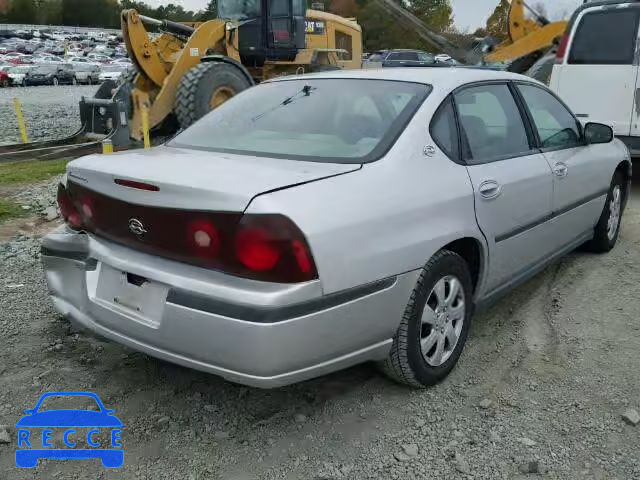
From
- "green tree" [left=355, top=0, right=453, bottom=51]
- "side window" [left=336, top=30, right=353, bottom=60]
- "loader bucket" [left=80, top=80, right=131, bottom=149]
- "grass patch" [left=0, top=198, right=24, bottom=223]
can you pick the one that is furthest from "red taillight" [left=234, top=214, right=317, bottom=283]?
"green tree" [left=355, top=0, right=453, bottom=51]

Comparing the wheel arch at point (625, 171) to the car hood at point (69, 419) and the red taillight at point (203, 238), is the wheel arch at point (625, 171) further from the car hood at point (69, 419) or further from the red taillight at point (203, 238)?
the car hood at point (69, 419)

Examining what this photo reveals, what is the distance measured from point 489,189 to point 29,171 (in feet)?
23.9

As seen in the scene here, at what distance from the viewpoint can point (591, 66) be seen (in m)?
7.49

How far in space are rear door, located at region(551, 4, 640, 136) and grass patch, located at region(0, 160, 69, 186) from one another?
662cm

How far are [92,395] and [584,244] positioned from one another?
4.00 m

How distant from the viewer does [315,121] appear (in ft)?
11.1

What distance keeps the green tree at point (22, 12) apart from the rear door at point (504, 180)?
112 meters

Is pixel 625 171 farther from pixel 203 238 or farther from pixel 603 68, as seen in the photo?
pixel 203 238

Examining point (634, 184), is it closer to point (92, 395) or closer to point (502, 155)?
point (502, 155)

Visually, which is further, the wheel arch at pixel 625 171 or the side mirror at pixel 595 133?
the wheel arch at pixel 625 171

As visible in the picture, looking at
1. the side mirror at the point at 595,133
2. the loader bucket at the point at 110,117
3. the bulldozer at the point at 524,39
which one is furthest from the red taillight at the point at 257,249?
the bulldozer at the point at 524,39

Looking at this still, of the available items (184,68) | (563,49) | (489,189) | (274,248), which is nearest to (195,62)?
(184,68)

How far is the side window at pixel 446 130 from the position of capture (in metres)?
3.19

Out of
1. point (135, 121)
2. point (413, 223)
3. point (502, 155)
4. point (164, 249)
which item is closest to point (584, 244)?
point (502, 155)
